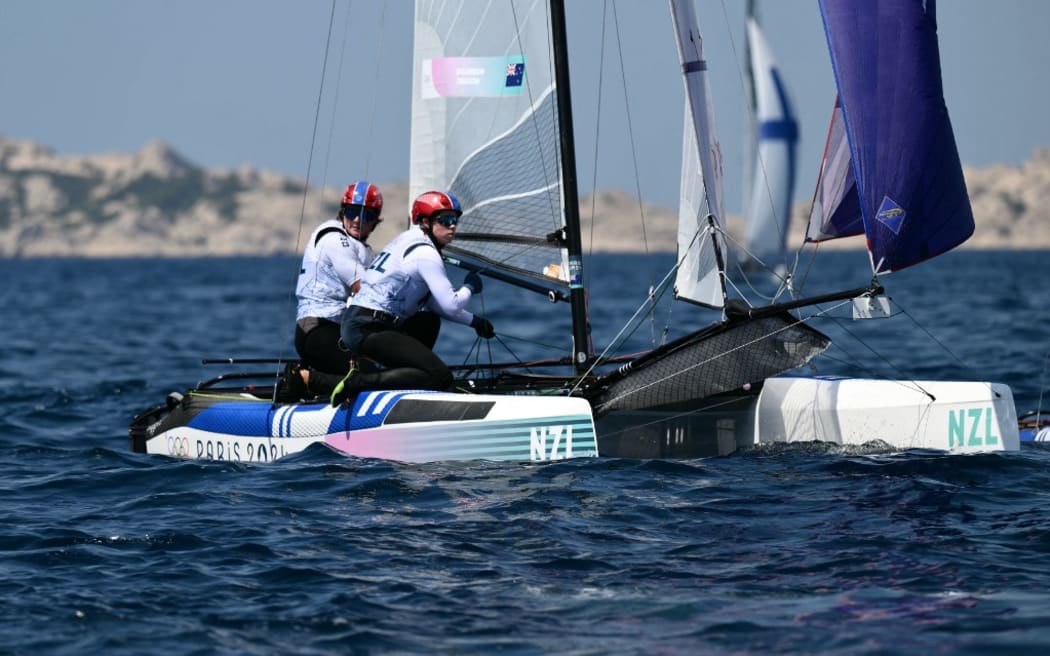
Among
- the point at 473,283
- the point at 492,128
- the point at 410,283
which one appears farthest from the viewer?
the point at 492,128

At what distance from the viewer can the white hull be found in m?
8.91

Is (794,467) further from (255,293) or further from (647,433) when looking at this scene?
(255,293)

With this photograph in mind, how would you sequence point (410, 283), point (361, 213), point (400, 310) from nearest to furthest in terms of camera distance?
point (410, 283) < point (400, 310) < point (361, 213)

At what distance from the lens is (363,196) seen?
10.5 meters

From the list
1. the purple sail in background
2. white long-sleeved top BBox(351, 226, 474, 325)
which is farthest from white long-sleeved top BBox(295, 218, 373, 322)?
the purple sail in background

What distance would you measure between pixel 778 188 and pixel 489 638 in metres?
42.3

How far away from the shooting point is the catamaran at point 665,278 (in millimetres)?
8758

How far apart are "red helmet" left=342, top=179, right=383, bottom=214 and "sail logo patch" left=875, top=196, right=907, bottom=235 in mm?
3640

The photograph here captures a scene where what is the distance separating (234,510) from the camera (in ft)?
27.1

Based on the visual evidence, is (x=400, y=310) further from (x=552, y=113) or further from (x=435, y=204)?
(x=552, y=113)

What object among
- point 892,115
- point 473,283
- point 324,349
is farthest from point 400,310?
point 892,115

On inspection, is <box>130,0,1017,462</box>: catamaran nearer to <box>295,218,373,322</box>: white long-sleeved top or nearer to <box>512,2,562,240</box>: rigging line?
<box>512,2,562,240</box>: rigging line

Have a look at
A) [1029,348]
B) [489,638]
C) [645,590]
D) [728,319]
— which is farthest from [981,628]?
[1029,348]

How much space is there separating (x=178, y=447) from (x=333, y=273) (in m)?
1.78
